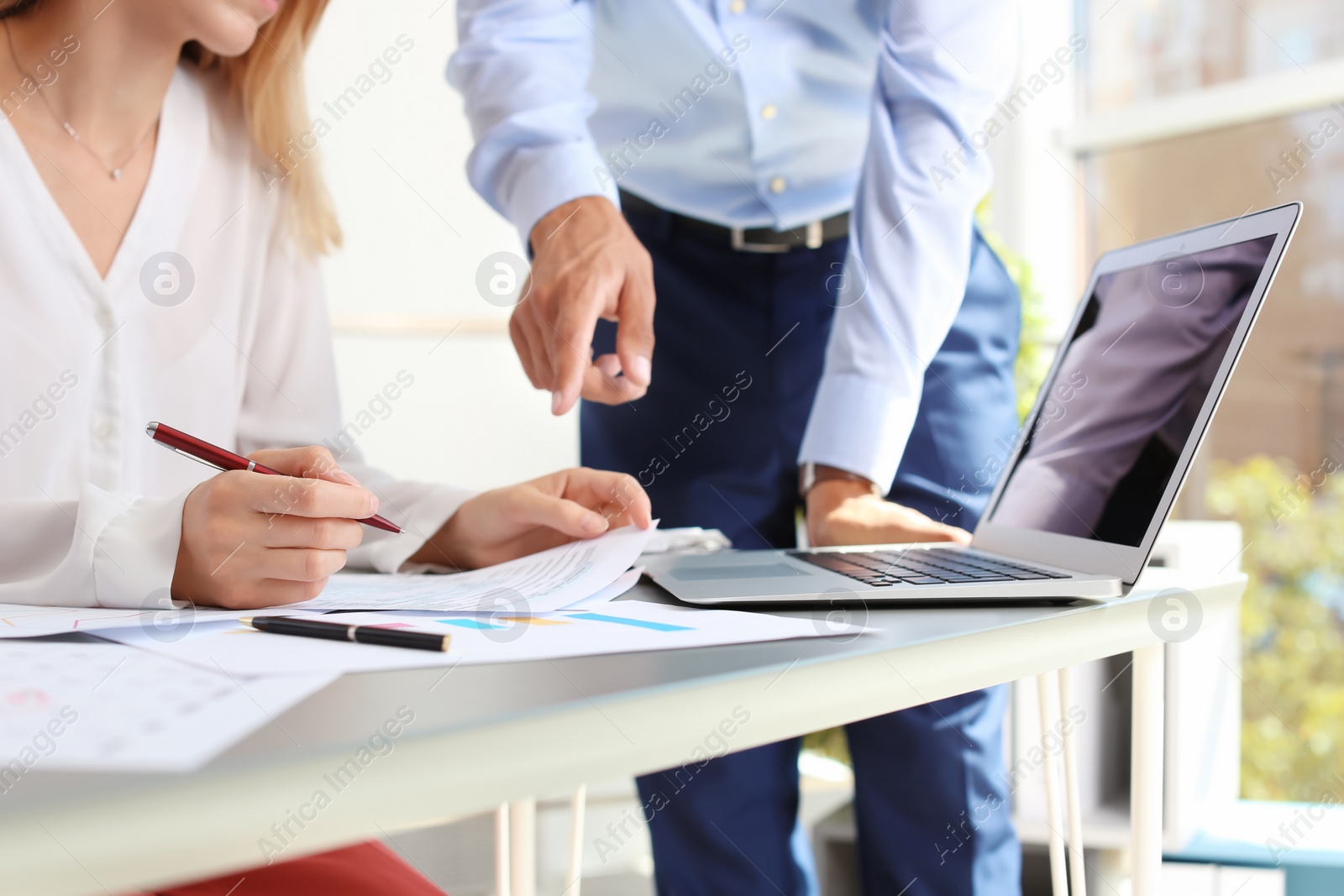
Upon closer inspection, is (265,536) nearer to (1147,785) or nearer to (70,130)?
(1147,785)

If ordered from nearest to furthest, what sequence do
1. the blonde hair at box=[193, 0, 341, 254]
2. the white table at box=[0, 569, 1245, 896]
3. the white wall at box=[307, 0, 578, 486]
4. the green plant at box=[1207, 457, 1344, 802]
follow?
1. the white table at box=[0, 569, 1245, 896]
2. the blonde hair at box=[193, 0, 341, 254]
3. the green plant at box=[1207, 457, 1344, 802]
4. the white wall at box=[307, 0, 578, 486]

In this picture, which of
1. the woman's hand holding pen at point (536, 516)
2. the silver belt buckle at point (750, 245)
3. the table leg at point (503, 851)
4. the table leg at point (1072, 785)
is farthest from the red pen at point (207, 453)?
the silver belt buckle at point (750, 245)

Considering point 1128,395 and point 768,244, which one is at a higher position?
point 768,244

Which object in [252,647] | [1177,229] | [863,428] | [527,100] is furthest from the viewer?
[1177,229]

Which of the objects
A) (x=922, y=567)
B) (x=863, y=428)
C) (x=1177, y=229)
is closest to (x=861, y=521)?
Result: (x=863, y=428)

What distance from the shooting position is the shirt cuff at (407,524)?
2.52ft

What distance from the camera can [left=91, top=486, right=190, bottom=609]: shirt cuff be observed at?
→ 0.54 meters

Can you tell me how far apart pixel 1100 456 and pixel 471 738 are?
0.53 metres

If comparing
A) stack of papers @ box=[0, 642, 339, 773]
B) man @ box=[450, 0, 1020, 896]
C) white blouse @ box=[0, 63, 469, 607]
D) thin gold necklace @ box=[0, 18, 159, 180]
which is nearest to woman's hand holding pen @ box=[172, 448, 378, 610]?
stack of papers @ box=[0, 642, 339, 773]

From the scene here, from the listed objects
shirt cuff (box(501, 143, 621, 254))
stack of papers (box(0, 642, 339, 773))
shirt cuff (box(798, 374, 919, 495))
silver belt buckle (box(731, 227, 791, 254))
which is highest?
shirt cuff (box(501, 143, 621, 254))

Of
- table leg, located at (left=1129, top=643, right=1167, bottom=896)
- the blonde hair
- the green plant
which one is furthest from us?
the green plant

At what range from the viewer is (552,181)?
95cm

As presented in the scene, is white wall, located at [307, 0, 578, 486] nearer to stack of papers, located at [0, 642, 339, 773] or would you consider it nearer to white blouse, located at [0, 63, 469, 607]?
white blouse, located at [0, 63, 469, 607]

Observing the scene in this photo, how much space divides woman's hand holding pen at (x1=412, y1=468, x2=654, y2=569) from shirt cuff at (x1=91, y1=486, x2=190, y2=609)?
0.23m
